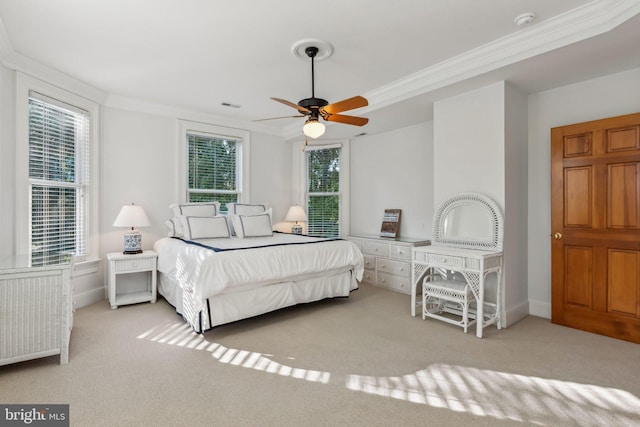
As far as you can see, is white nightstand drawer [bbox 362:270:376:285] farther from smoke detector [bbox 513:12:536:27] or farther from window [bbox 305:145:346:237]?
smoke detector [bbox 513:12:536:27]

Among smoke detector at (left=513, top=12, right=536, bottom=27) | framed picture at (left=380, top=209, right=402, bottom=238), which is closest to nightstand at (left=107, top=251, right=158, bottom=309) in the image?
framed picture at (left=380, top=209, right=402, bottom=238)

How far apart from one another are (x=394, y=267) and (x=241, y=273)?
245 cm

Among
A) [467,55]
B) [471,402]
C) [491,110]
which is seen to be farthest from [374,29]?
[471,402]

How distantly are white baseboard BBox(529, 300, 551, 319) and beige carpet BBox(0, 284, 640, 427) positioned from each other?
259mm

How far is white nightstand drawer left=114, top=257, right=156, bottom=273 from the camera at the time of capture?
379cm

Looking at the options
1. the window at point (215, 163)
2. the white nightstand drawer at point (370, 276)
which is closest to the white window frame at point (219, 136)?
the window at point (215, 163)

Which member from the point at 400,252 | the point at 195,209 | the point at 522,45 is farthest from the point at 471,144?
the point at 195,209

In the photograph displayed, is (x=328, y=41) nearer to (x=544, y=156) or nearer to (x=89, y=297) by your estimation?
(x=544, y=156)

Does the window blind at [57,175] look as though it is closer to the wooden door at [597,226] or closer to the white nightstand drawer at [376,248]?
the white nightstand drawer at [376,248]

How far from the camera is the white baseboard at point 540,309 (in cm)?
353

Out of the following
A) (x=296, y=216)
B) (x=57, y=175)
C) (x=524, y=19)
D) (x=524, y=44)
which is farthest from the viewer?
(x=296, y=216)

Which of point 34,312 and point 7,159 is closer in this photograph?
point 34,312

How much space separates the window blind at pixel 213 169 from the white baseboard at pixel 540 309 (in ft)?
14.6

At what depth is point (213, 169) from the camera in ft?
17.2
